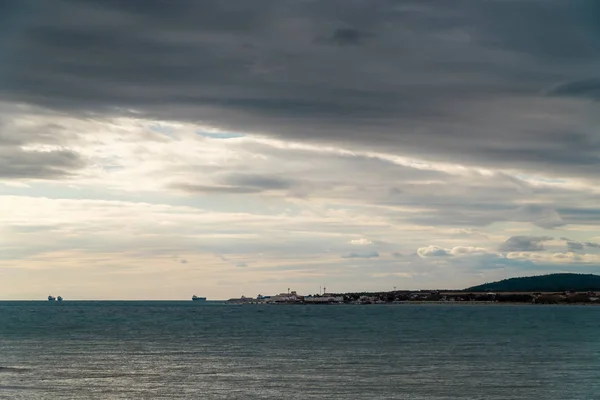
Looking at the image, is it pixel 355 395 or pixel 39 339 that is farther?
pixel 39 339

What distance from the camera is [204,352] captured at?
98562 mm

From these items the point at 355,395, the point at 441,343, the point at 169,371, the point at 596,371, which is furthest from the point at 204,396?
the point at 441,343

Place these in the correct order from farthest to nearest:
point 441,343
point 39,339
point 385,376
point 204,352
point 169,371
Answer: point 39,339 → point 441,343 → point 204,352 → point 169,371 → point 385,376

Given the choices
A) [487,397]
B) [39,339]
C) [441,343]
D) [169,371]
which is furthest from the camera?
[39,339]

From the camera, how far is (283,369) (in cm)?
7825

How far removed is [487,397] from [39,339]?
282 ft

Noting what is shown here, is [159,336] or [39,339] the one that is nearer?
[39,339]

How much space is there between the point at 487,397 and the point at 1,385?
133 ft

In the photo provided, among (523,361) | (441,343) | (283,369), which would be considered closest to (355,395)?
(283,369)

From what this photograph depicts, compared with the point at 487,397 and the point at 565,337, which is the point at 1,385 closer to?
the point at 487,397

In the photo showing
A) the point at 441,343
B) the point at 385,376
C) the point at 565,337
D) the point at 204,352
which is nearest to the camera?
the point at 385,376

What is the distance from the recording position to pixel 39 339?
406 ft

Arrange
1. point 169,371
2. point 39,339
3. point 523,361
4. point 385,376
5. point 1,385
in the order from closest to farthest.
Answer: point 1,385, point 385,376, point 169,371, point 523,361, point 39,339

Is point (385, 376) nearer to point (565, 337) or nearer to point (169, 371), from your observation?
point (169, 371)
